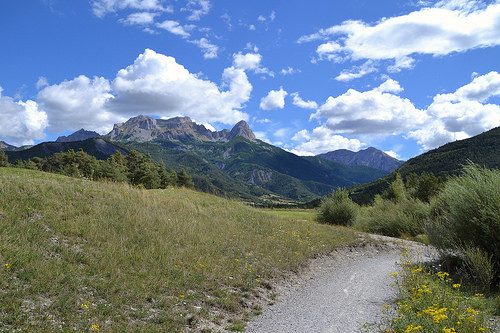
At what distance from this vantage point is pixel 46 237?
8180 millimetres

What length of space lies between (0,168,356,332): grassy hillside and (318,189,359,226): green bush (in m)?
15.0

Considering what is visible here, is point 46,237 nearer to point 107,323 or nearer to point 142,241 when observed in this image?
point 142,241

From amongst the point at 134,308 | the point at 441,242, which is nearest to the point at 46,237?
the point at 134,308

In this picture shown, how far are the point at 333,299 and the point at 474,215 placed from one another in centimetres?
611

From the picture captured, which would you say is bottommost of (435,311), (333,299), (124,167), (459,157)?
(333,299)

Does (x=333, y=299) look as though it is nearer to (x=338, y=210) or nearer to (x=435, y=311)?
(x=435, y=311)

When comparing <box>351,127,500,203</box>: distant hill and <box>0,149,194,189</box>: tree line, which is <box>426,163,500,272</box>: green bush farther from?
<box>351,127,500,203</box>: distant hill

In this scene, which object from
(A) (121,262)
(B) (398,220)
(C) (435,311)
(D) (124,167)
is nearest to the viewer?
(C) (435,311)

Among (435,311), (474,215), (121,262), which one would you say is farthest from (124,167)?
(435,311)

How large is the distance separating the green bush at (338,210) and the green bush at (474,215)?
16.9 m

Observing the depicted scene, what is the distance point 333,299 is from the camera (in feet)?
29.1

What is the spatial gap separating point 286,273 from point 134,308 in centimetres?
606

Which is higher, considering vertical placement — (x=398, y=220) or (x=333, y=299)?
(x=398, y=220)

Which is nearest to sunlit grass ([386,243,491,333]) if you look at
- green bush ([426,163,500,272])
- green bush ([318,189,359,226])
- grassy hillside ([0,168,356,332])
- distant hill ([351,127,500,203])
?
green bush ([426,163,500,272])
